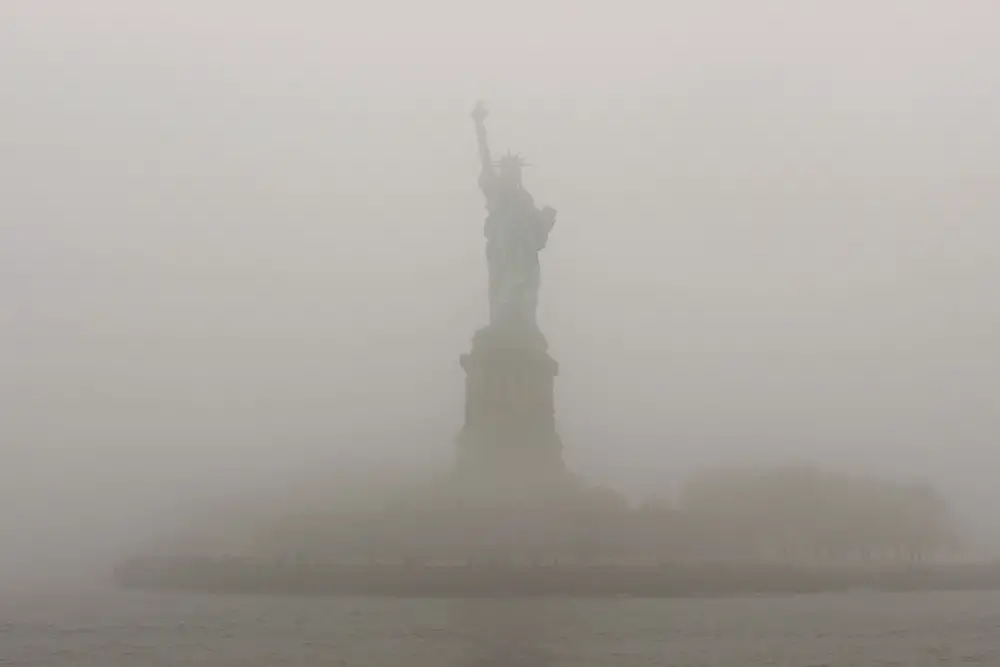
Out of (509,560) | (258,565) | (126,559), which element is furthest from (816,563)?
(126,559)

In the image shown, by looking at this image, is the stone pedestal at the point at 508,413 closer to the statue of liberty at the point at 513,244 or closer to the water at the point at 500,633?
the statue of liberty at the point at 513,244

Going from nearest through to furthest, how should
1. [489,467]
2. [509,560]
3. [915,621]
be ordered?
[915,621], [509,560], [489,467]

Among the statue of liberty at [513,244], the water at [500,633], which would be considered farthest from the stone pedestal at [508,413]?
the water at [500,633]

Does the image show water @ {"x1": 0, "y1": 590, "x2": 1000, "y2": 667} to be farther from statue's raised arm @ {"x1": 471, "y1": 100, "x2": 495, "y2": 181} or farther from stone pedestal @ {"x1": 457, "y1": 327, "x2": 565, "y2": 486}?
statue's raised arm @ {"x1": 471, "y1": 100, "x2": 495, "y2": 181}

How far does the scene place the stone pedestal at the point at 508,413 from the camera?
4169cm

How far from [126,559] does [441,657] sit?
20989 mm

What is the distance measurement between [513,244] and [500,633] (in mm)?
21772

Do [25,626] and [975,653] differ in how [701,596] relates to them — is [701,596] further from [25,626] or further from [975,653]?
[25,626]

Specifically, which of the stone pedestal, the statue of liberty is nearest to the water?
the stone pedestal

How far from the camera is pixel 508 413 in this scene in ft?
138

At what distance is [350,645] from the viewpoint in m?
24.8

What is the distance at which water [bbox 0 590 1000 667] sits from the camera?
2336 centimetres

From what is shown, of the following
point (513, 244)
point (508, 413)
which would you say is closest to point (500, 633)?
point (508, 413)

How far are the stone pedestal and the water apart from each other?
30.6 feet
